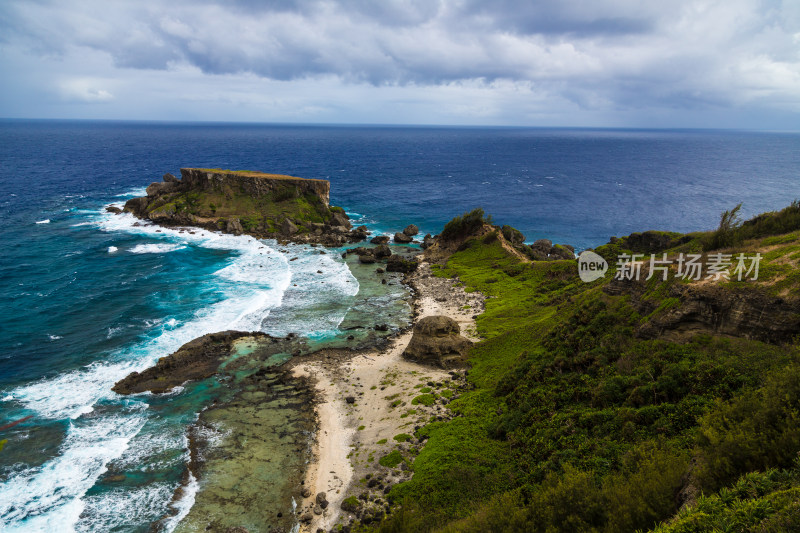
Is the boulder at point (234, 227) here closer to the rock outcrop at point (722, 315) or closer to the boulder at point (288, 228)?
the boulder at point (288, 228)

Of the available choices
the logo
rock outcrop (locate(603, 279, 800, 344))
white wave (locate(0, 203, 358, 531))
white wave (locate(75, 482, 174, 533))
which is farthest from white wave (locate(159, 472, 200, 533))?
the logo

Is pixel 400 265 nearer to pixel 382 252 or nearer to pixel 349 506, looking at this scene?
pixel 382 252

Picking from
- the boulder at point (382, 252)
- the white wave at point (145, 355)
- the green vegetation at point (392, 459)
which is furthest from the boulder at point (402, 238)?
the green vegetation at point (392, 459)

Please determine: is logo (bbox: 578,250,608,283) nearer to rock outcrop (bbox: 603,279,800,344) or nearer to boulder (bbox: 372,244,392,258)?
rock outcrop (bbox: 603,279,800,344)

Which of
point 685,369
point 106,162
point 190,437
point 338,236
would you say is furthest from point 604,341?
point 106,162

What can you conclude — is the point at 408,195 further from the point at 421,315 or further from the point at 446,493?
the point at 446,493

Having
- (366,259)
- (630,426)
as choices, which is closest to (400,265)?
(366,259)
